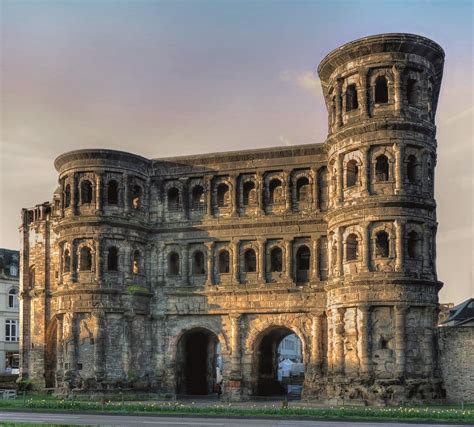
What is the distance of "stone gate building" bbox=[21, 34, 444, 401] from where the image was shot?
133 feet

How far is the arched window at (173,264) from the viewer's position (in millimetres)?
49366

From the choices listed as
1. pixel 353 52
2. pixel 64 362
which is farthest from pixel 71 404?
pixel 353 52

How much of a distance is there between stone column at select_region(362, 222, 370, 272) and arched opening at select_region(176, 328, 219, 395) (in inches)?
502

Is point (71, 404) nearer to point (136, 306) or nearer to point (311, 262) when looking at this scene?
point (136, 306)

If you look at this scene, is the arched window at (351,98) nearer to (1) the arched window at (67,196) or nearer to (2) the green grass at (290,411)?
(2) the green grass at (290,411)

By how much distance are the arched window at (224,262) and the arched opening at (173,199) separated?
13.6 ft

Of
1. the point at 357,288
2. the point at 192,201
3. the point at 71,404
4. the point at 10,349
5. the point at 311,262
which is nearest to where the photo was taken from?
the point at 71,404

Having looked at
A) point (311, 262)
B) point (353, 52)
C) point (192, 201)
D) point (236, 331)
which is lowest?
point (236, 331)

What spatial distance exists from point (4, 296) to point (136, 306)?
3585 cm

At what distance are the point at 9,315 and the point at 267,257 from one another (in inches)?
1625

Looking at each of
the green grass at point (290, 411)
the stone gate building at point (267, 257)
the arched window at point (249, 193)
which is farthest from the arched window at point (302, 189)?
the green grass at point (290, 411)

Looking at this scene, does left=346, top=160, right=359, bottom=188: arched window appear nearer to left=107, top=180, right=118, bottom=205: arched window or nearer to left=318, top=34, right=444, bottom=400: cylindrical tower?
left=318, top=34, right=444, bottom=400: cylindrical tower

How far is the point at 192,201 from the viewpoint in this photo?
49250mm

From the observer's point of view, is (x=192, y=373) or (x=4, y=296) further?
(x=4, y=296)
